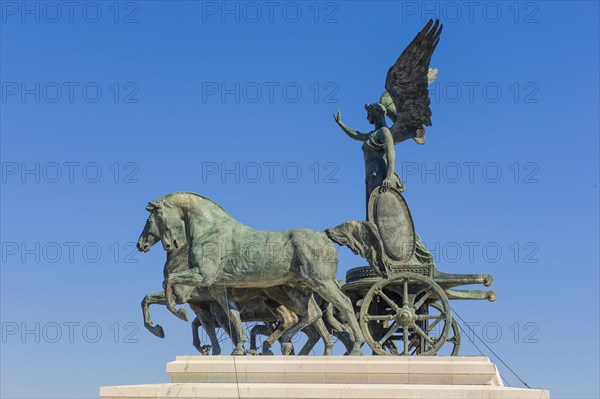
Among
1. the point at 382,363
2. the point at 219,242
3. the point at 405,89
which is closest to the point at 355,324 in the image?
the point at 382,363

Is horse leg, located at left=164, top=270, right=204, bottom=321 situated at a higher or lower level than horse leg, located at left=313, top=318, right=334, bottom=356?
higher

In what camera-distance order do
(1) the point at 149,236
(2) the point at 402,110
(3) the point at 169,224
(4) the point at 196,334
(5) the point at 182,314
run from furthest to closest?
(2) the point at 402,110 → (4) the point at 196,334 → (1) the point at 149,236 → (3) the point at 169,224 → (5) the point at 182,314

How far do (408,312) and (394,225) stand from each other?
1608 mm

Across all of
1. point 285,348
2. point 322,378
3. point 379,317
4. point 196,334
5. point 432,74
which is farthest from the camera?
point 432,74

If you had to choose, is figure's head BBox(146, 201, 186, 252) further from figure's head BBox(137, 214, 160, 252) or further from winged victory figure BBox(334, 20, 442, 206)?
winged victory figure BBox(334, 20, 442, 206)

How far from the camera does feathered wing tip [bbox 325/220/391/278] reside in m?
24.8

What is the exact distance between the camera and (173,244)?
24906 mm

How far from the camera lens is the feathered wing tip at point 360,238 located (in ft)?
81.4

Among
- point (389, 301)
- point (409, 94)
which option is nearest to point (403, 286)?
point (389, 301)

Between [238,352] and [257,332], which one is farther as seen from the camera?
[257,332]

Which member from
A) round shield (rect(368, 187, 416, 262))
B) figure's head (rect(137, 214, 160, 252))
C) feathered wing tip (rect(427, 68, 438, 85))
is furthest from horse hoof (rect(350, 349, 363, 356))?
feathered wing tip (rect(427, 68, 438, 85))

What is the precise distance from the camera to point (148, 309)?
2462 cm

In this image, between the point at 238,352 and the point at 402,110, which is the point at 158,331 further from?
the point at 402,110

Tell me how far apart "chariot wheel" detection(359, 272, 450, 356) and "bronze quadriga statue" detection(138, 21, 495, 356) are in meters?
0.02
